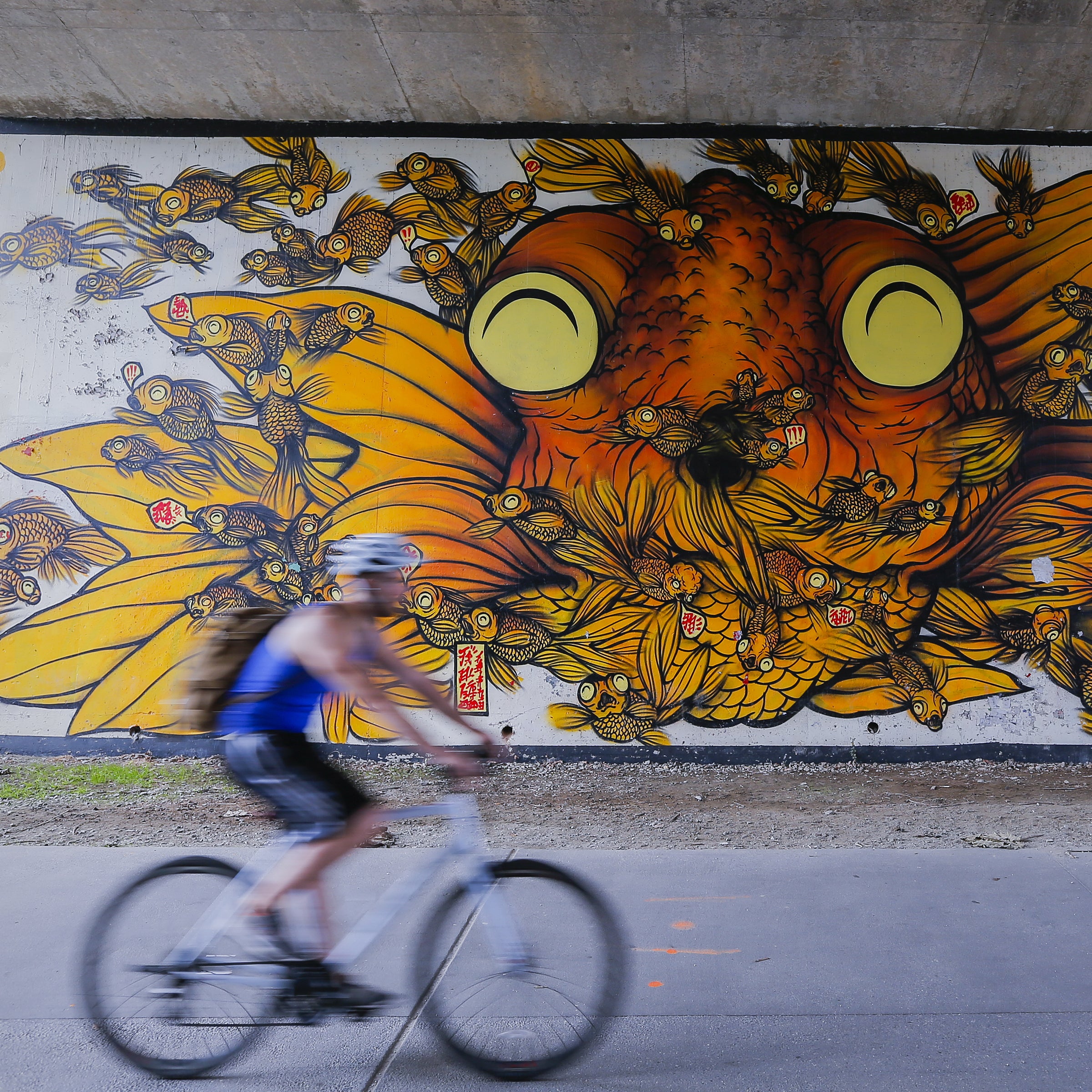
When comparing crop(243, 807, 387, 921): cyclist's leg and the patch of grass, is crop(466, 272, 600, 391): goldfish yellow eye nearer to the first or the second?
the patch of grass

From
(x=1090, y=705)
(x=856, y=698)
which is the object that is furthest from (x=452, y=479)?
(x=1090, y=705)

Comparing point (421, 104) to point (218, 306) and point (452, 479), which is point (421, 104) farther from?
point (452, 479)

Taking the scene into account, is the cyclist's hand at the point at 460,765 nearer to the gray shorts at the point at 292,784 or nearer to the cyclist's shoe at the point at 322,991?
the gray shorts at the point at 292,784

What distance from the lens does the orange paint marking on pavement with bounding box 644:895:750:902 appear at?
375 centimetres

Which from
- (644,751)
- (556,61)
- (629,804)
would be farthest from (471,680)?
(556,61)

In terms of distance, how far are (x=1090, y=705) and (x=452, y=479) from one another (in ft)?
17.7

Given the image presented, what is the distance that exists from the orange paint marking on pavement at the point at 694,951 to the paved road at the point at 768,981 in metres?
0.02

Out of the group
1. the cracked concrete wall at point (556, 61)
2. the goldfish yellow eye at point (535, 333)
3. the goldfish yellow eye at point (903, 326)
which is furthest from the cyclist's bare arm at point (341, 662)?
the goldfish yellow eye at point (903, 326)

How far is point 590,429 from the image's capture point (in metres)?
6.55

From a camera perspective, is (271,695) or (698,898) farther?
(698,898)

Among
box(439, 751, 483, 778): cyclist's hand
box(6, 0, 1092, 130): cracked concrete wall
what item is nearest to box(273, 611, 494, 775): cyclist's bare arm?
box(439, 751, 483, 778): cyclist's hand

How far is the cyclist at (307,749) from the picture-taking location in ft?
7.79

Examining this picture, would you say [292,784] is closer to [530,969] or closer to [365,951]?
[365,951]

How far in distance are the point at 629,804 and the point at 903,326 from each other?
442cm
